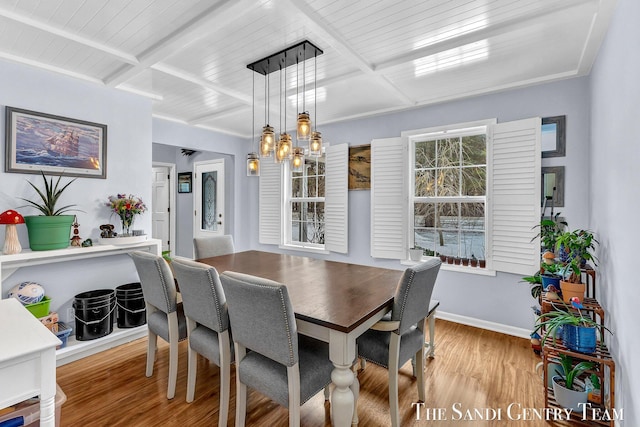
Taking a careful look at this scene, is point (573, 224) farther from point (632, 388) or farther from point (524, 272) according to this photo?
point (632, 388)

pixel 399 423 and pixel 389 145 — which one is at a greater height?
pixel 389 145

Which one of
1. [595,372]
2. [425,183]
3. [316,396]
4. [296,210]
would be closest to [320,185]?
[296,210]

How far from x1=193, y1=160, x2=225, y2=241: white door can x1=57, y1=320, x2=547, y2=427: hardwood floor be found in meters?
3.03

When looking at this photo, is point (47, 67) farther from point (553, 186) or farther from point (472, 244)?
point (553, 186)

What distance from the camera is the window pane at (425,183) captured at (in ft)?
11.6

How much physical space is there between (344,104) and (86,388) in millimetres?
3429

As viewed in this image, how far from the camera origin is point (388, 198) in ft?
12.1

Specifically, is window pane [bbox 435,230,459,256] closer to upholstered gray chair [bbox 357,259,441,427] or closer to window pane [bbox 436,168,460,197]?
window pane [bbox 436,168,460,197]

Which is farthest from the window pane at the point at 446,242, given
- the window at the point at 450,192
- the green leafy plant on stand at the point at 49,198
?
the green leafy plant on stand at the point at 49,198

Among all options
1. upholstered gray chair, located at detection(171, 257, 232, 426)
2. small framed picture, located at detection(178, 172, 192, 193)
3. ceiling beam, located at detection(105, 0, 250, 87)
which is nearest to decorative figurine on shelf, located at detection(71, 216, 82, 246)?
ceiling beam, located at detection(105, 0, 250, 87)

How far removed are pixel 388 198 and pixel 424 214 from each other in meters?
0.46

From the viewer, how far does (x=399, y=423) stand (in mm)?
1764

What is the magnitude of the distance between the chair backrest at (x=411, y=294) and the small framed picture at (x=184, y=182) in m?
5.37

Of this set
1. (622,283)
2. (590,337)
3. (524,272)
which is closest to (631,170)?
(622,283)
